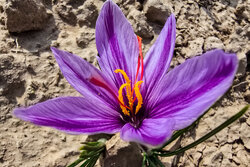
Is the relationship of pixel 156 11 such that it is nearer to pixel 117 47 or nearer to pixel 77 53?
pixel 77 53

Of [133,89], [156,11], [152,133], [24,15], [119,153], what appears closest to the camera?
[152,133]

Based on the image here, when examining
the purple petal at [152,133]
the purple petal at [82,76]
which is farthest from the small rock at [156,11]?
the purple petal at [152,133]

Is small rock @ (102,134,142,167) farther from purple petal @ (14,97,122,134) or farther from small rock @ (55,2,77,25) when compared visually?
small rock @ (55,2,77,25)

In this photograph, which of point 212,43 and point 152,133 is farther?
point 212,43

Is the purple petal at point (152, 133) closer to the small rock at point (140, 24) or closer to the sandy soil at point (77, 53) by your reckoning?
the sandy soil at point (77, 53)

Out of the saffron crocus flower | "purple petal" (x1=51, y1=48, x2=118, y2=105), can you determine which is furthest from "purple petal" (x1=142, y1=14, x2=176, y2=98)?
"purple petal" (x1=51, y1=48, x2=118, y2=105)

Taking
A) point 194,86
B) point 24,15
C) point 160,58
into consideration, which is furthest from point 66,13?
point 194,86
